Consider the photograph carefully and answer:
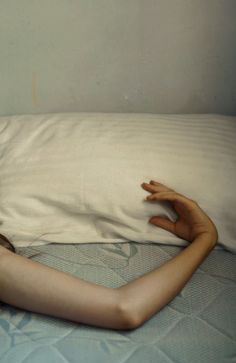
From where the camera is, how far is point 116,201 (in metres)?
0.92

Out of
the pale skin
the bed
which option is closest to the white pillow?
the bed

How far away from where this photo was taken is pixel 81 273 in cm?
85

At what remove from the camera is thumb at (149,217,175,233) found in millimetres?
930

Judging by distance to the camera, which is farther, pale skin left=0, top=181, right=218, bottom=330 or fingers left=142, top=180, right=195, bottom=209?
fingers left=142, top=180, right=195, bottom=209

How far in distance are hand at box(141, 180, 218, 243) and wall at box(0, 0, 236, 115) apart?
40cm

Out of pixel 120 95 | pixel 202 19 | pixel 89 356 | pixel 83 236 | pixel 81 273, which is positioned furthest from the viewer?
pixel 120 95

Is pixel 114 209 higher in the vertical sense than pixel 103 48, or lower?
lower

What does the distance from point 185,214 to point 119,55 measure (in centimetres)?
55

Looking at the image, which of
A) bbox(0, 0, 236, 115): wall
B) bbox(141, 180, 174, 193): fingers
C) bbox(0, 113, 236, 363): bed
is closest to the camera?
bbox(0, 113, 236, 363): bed

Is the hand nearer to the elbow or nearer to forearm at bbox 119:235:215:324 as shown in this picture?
forearm at bbox 119:235:215:324

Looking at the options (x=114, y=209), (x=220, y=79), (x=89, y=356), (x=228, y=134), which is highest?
(x=220, y=79)

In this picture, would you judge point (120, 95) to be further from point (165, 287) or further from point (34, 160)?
point (165, 287)

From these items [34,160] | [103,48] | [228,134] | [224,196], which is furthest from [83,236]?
[103,48]

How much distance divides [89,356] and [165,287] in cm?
20
